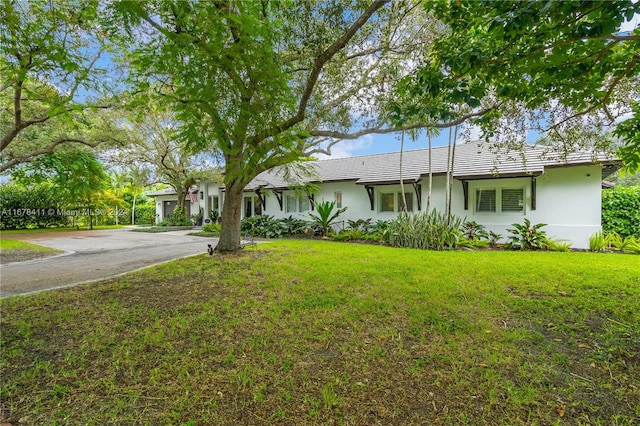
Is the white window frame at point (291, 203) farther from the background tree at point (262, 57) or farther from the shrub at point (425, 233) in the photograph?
the background tree at point (262, 57)

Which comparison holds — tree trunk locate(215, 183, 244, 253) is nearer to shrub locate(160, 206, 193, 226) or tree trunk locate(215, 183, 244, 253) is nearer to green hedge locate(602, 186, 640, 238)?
green hedge locate(602, 186, 640, 238)

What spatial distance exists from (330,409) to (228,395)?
97 cm

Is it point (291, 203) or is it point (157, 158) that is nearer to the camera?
point (291, 203)

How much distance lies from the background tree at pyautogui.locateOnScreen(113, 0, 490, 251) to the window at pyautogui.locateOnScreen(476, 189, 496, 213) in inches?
297

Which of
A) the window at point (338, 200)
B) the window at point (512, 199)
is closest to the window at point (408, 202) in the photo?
the window at point (338, 200)

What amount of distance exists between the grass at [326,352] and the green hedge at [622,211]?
727cm

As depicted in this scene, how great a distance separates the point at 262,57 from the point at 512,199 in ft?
39.8

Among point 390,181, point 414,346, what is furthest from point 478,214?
point 414,346

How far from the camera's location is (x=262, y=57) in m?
4.35

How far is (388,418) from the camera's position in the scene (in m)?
2.42

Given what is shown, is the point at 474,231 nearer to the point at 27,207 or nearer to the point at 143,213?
the point at 27,207

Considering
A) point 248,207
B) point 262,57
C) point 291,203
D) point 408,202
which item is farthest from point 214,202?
point 262,57

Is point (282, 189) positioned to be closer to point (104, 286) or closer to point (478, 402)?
point (104, 286)

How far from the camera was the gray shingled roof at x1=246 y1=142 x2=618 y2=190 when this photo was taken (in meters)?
10.6
